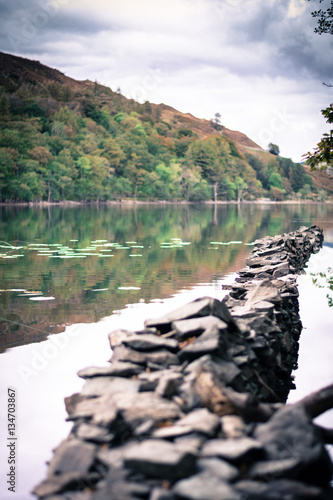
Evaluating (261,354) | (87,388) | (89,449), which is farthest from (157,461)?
(261,354)

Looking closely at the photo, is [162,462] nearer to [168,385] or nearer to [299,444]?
[299,444]

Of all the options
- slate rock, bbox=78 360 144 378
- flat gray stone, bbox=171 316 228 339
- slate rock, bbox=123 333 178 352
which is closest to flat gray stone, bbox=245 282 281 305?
flat gray stone, bbox=171 316 228 339

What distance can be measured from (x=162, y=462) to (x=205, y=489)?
1.03ft

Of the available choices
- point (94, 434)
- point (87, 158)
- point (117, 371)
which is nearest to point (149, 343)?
point (117, 371)

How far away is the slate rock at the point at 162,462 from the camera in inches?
→ 128

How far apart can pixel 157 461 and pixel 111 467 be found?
0.41 metres

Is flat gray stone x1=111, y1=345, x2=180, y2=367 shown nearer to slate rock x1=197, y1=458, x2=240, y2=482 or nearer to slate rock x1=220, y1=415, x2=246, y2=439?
slate rock x1=220, y1=415, x2=246, y2=439

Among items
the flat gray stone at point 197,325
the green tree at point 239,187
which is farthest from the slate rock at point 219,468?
the green tree at point 239,187

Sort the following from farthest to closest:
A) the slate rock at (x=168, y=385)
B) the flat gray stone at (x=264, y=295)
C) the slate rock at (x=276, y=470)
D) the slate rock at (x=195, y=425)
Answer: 1. the flat gray stone at (x=264, y=295)
2. the slate rock at (x=168, y=385)
3. the slate rock at (x=195, y=425)
4. the slate rock at (x=276, y=470)

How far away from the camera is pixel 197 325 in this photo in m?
5.34

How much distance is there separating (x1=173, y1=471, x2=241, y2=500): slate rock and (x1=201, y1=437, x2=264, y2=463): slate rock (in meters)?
0.26

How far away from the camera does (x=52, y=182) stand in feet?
332

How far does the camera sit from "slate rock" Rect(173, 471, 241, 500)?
305cm

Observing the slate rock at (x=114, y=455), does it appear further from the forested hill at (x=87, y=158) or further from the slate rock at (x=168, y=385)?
the forested hill at (x=87, y=158)
